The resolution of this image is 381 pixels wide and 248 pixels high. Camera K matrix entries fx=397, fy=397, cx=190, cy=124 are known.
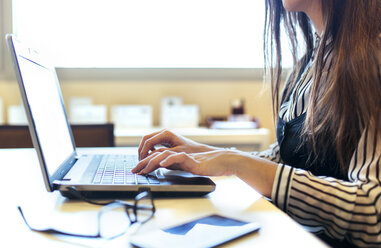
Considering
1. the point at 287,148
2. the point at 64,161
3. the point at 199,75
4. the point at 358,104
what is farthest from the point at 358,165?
the point at 199,75

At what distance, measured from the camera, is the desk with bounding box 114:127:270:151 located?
6.04ft

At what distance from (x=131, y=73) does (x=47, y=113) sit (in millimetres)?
1379

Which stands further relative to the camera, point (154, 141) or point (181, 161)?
point (154, 141)

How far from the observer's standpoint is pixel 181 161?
2.52 feet

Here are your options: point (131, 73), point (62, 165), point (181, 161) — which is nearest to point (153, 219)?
point (181, 161)

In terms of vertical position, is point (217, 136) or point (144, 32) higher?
point (144, 32)

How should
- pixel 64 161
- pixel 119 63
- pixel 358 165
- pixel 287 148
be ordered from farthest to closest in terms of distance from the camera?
pixel 119 63, pixel 287 148, pixel 64 161, pixel 358 165

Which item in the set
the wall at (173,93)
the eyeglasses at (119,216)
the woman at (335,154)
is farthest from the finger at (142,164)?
the wall at (173,93)

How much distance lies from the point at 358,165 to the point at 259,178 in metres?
0.18

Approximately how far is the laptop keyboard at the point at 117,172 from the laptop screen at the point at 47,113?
0.27 ft

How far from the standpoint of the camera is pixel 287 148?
1.02 m

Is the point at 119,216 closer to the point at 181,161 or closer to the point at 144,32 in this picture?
the point at 181,161

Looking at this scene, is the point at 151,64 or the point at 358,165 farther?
the point at 151,64

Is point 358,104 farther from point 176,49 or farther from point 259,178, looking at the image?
point 176,49
